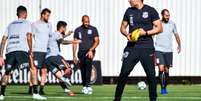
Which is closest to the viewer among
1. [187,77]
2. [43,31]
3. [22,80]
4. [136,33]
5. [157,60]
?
[136,33]

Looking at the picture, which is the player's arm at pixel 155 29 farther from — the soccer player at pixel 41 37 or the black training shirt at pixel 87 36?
the black training shirt at pixel 87 36

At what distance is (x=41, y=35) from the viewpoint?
19500mm

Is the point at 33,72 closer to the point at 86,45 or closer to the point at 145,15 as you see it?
the point at 86,45

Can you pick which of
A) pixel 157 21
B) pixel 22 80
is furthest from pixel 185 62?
pixel 157 21

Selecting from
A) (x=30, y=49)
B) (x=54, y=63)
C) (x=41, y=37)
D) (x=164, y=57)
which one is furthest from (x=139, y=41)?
(x=164, y=57)

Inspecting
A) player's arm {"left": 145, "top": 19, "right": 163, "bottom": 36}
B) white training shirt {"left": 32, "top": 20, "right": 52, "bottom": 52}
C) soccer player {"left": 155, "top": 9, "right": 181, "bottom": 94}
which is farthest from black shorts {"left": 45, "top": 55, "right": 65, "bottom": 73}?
player's arm {"left": 145, "top": 19, "right": 163, "bottom": 36}

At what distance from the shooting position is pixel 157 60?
21812mm

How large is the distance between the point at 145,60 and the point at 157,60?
7.03m

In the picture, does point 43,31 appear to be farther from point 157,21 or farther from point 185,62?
point 185,62

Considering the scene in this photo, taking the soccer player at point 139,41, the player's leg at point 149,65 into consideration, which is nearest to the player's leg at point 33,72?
the soccer player at point 139,41

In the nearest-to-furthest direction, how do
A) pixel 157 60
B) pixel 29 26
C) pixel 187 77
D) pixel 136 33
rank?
1. pixel 136 33
2. pixel 29 26
3. pixel 157 60
4. pixel 187 77

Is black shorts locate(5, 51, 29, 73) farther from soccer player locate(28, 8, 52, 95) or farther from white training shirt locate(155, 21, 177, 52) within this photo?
white training shirt locate(155, 21, 177, 52)

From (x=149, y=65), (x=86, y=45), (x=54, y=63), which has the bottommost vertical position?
(x=54, y=63)

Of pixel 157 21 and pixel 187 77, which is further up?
pixel 157 21
